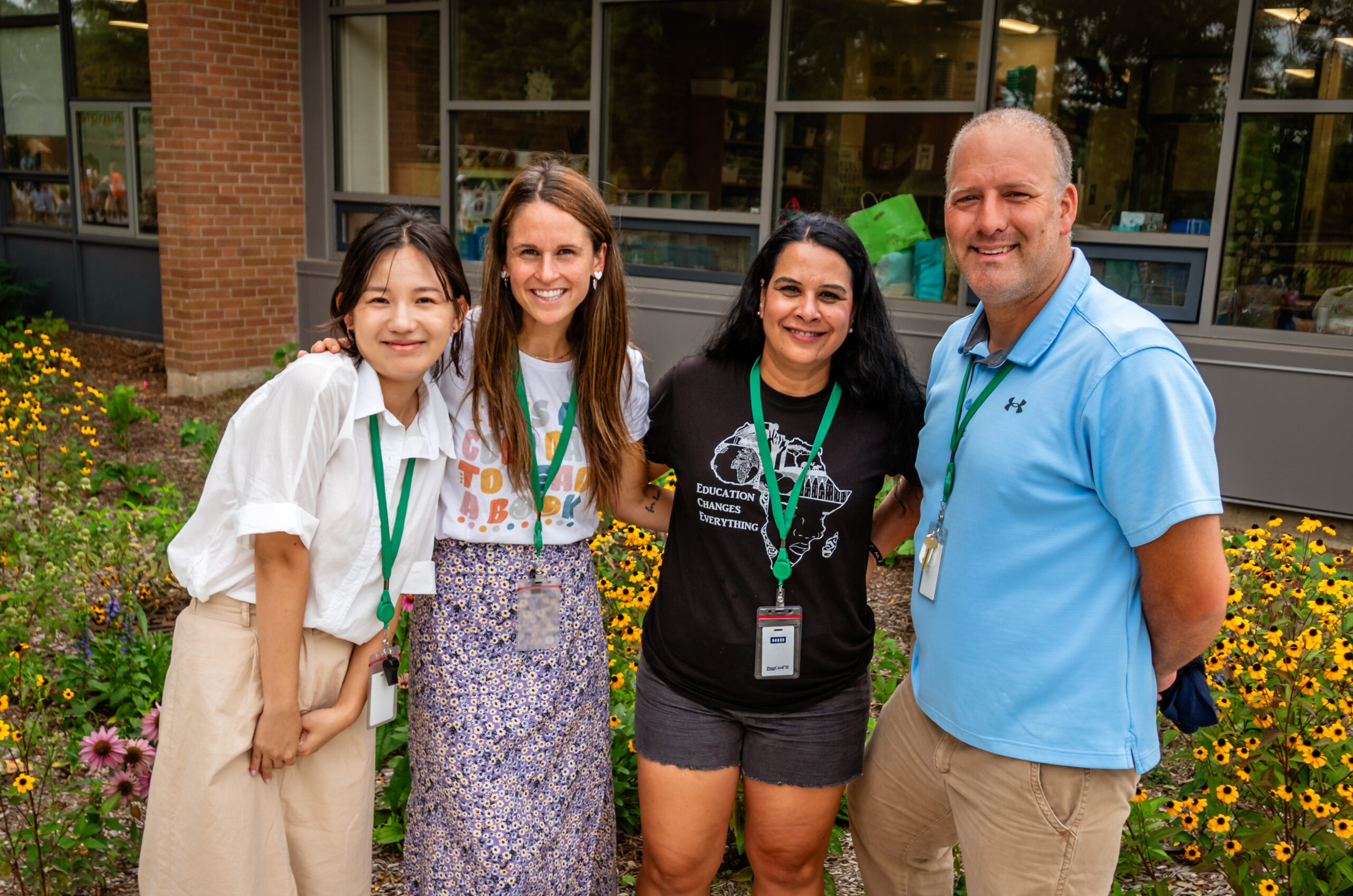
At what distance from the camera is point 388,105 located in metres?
9.36

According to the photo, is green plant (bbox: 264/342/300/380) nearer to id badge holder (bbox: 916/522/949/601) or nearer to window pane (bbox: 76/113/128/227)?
window pane (bbox: 76/113/128/227)

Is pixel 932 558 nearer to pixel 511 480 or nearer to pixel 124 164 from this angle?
Answer: pixel 511 480

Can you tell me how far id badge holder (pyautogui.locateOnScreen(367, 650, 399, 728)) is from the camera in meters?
2.23

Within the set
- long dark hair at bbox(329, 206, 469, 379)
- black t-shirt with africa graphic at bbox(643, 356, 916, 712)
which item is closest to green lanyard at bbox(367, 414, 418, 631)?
long dark hair at bbox(329, 206, 469, 379)

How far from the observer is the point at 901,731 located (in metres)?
2.31

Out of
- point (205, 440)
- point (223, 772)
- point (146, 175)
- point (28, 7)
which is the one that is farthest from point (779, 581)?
point (28, 7)

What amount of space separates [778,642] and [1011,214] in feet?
3.13

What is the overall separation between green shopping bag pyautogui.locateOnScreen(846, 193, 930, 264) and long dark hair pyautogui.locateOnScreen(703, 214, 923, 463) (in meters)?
4.78

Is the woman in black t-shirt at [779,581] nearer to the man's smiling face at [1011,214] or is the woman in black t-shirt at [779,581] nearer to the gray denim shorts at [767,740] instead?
the gray denim shorts at [767,740]

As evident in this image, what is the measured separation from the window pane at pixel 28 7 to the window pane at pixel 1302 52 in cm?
1107

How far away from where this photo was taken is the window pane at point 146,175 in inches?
410

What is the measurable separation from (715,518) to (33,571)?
3.21 meters

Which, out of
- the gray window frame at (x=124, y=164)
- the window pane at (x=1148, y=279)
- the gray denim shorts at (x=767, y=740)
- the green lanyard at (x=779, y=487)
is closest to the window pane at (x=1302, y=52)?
the window pane at (x=1148, y=279)

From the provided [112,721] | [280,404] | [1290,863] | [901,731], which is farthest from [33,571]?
[1290,863]
